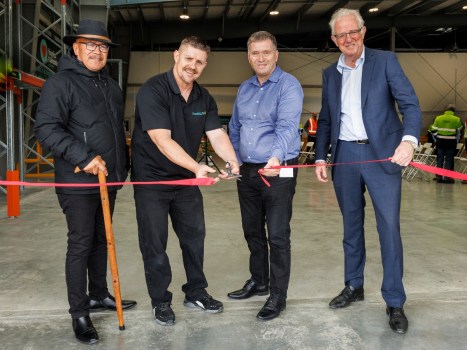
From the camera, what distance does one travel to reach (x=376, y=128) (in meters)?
2.74

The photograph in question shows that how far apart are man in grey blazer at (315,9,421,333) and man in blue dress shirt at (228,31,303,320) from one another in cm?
28

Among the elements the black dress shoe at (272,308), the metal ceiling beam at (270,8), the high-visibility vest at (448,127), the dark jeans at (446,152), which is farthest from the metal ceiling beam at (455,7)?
the black dress shoe at (272,308)

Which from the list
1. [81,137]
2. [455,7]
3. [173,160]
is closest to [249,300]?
[173,160]

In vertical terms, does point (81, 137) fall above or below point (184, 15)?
below

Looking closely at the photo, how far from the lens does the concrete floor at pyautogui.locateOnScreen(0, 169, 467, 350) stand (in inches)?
100

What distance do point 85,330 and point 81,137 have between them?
3.25 feet

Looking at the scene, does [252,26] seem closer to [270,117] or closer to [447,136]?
[447,136]

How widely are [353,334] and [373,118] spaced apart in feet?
3.81

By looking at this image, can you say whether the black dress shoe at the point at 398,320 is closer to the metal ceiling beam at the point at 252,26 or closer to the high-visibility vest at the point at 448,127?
the high-visibility vest at the point at 448,127

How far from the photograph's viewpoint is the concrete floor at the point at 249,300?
2551mm

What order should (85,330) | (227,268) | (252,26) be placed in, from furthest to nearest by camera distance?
(252,26) < (227,268) < (85,330)

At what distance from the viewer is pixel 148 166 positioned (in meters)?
2.76

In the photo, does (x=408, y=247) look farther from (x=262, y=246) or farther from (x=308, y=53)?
(x=308, y=53)

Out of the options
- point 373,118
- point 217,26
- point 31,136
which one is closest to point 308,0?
point 217,26
